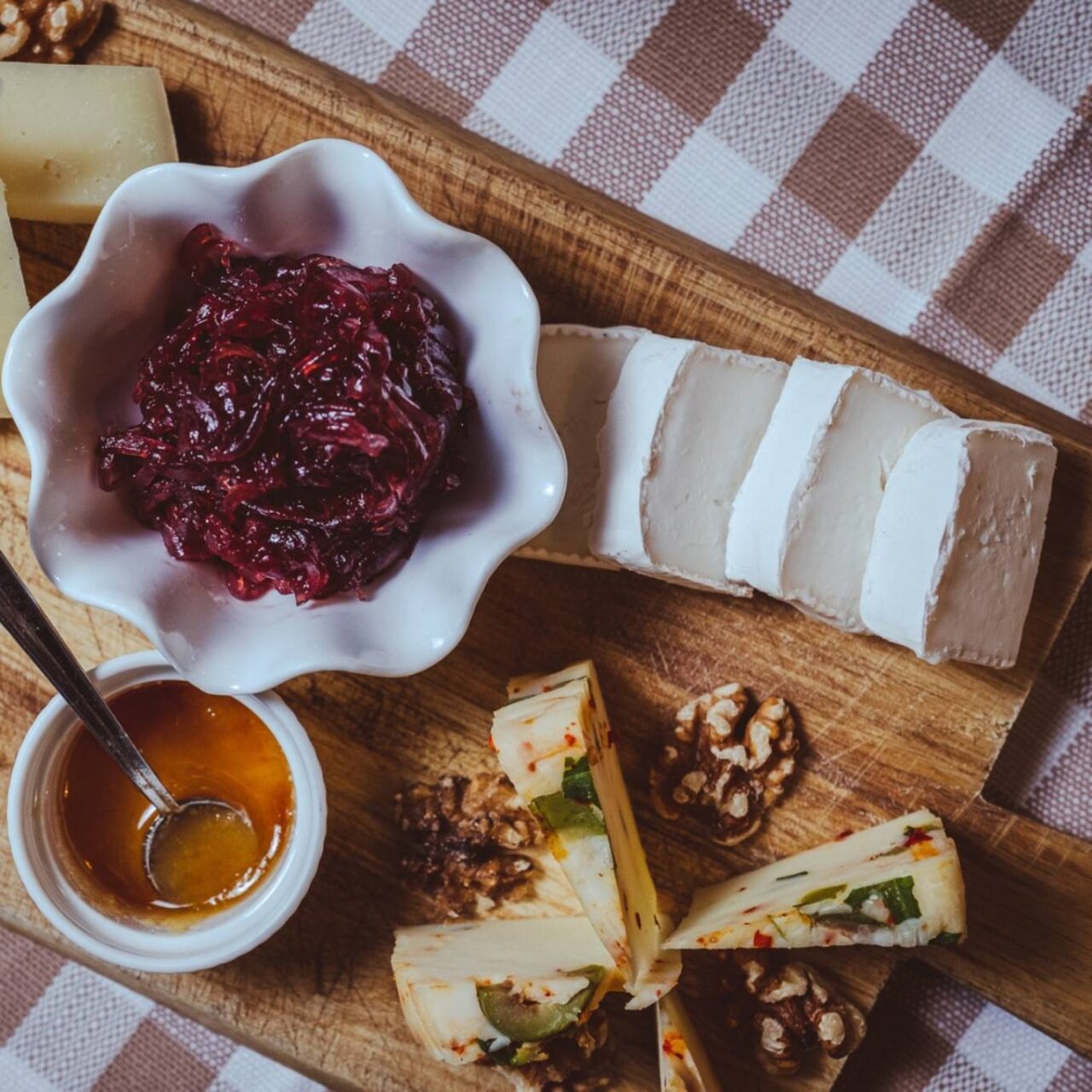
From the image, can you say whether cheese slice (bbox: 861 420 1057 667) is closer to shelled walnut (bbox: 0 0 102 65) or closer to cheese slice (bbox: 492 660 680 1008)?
cheese slice (bbox: 492 660 680 1008)

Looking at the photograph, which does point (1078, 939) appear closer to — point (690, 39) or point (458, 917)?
point (458, 917)

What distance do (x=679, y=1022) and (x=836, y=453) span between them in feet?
3.43

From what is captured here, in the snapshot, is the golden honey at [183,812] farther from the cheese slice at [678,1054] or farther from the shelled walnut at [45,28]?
the shelled walnut at [45,28]

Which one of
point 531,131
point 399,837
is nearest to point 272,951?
point 399,837

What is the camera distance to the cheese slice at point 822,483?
185cm

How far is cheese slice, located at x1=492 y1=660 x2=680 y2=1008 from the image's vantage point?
188cm

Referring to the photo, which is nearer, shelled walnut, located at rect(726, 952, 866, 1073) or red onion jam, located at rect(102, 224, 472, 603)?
red onion jam, located at rect(102, 224, 472, 603)

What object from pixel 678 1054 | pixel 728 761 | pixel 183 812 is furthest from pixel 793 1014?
pixel 183 812

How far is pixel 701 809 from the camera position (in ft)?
6.94

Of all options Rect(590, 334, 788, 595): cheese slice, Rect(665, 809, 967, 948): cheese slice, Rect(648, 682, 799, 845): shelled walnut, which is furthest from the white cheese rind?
Rect(665, 809, 967, 948): cheese slice

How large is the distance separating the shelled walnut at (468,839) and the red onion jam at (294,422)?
513 millimetres

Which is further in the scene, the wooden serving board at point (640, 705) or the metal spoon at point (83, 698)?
the wooden serving board at point (640, 705)

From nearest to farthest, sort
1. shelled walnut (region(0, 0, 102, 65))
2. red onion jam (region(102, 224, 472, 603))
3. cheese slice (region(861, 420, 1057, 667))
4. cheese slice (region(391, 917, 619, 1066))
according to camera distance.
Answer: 1. red onion jam (region(102, 224, 472, 603))
2. cheese slice (region(861, 420, 1057, 667))
3. cheese slice (region(391, 917, 619, 1066))
4. shelled walnut (region(0, 0, 102, 65))

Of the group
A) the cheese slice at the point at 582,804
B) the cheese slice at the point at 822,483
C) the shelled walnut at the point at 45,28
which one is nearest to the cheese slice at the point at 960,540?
the cheese slice at the point at 822,483
